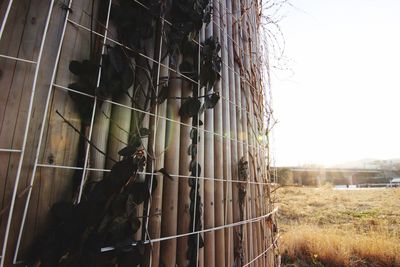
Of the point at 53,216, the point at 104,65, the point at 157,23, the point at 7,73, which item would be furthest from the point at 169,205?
the point at 157,23

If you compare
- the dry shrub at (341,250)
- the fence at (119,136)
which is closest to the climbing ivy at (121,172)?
the fence at (119,136)

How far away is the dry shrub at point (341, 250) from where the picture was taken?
3.71 m

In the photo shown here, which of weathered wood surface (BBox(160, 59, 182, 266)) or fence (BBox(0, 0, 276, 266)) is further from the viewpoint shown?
weathered wood surface (BBox(160, 59, 182, 266))

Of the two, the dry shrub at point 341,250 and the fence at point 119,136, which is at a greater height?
the fence at point 119,136

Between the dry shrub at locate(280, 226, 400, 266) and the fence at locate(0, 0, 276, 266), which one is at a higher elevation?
the fence at locate(0, 0, 276, 266)

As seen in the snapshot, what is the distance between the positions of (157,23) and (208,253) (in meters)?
1.26

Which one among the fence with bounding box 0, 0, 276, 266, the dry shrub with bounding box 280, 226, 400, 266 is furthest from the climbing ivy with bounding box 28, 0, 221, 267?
the dry shrub with bounding box 280, 226, 400, 266

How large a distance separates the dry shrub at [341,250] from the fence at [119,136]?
9.51 feet

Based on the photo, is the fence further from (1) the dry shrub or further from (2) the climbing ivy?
(1) the dry shrub

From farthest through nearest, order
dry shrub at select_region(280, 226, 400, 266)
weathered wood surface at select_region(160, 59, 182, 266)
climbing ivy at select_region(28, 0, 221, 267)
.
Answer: dry shrub at select_region(280, 226, 400, 266) → weathered wood surface at select_region(160, 59, 182, 266) → climbing ivy at select_region(28, 0, 221, 267)

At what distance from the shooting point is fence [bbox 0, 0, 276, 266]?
0.72m

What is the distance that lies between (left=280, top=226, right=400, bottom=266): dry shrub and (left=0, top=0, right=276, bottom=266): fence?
9.51 ft

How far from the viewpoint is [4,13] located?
727 millimetres

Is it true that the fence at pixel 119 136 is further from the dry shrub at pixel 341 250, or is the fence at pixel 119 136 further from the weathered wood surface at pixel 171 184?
the dry shrub at pixel 341 250
